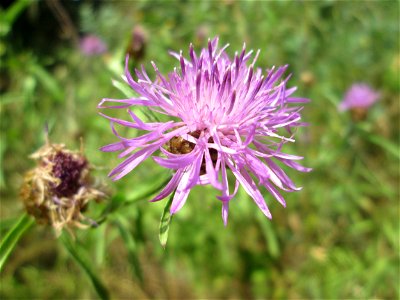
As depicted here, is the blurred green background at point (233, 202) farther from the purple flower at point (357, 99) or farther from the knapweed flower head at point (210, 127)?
the knapweed flower head at point (210, 127)

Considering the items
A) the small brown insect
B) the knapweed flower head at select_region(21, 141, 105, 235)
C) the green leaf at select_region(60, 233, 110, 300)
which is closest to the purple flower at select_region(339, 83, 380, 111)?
the small brown insect

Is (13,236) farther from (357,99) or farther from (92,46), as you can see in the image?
(92,46)

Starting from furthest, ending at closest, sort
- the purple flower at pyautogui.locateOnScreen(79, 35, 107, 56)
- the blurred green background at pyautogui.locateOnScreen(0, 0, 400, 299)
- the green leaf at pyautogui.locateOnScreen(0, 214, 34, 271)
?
the purple flower at pyautogui.locateOnScreen(79, 35, 107, 56) → the blurred green background at pyautogui.locateOnScreen(0, 0, 400, 299) → the green leaf at pyautogui.locateOnScreen(0, 214, 34, 271)

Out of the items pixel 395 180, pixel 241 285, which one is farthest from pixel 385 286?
pixel 395 180

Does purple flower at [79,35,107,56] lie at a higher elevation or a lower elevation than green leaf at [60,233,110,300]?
higher

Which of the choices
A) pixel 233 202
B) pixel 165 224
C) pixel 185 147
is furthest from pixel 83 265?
pixel 233 202

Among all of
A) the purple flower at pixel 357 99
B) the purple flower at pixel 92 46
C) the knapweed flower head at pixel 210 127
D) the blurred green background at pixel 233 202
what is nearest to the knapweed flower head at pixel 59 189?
the knapweed flower head at pixel 210 127

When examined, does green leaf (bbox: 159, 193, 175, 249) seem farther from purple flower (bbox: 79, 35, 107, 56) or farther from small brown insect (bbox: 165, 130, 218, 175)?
purple flower (bbox: 79, 35, 107, 56)

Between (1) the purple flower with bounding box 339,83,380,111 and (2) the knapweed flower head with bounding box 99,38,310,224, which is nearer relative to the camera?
(2) the knapweed flower head with bounding box 99,38,310,224
